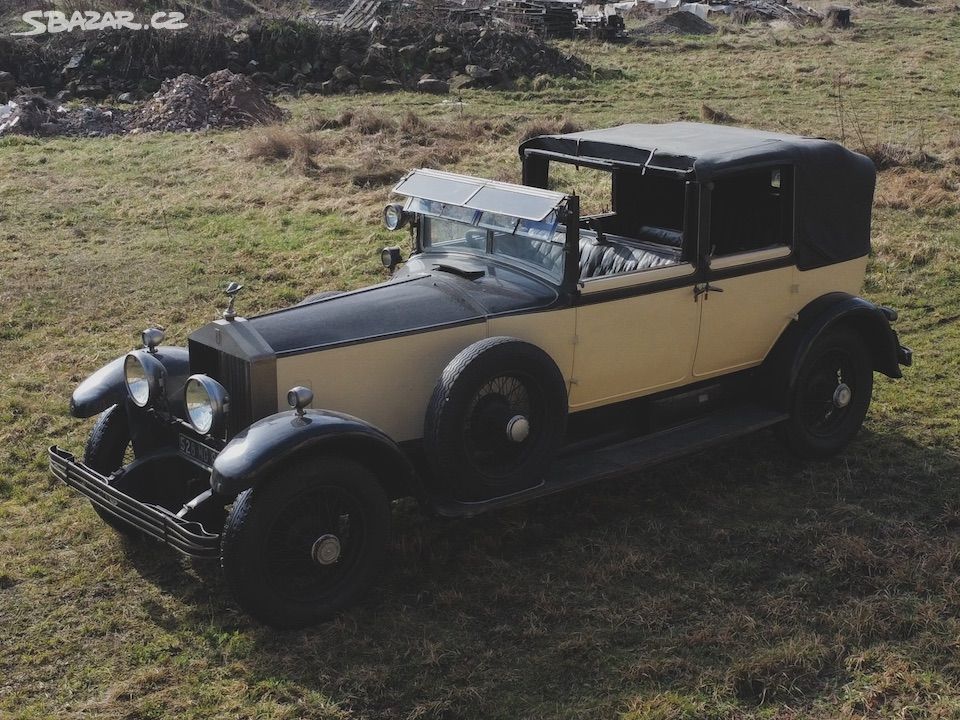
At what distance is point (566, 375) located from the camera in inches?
225

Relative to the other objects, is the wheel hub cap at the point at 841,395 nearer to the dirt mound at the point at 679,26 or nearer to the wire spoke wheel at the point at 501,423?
the wire spoke wheel at the point at 501,423

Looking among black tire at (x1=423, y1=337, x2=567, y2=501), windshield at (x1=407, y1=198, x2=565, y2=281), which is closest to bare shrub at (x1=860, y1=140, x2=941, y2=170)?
windshield at (x1=407, y1=198, x2=565, y2=281)

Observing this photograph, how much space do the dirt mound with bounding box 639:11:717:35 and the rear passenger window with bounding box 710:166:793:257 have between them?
22.0 metres

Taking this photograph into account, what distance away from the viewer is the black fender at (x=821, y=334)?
6297 mm

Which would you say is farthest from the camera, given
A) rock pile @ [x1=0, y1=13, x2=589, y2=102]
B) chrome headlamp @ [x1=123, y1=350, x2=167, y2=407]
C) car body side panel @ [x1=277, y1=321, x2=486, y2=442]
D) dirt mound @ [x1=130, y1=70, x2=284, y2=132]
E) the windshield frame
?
rock pile @ [x1=0, y1=13, x2=589, y2=102]

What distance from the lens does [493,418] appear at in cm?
524

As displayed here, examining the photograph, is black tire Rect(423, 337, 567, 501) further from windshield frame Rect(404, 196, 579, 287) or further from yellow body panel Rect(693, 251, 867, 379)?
yellow body panel Rect(693, 251, 867, 379)

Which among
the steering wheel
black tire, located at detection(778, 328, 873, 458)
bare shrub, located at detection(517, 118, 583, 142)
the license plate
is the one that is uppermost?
the steering wheel

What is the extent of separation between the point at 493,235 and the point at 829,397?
230 centimetres

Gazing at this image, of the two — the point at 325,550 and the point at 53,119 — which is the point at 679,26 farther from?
the point at 325,550

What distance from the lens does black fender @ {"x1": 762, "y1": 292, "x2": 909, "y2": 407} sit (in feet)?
20.7

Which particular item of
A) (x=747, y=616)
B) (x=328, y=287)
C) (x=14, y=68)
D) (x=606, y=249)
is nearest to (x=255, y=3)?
(x=14, y=68)

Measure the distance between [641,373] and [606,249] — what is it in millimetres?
865

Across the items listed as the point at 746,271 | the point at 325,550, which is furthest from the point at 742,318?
the point at 325,550
